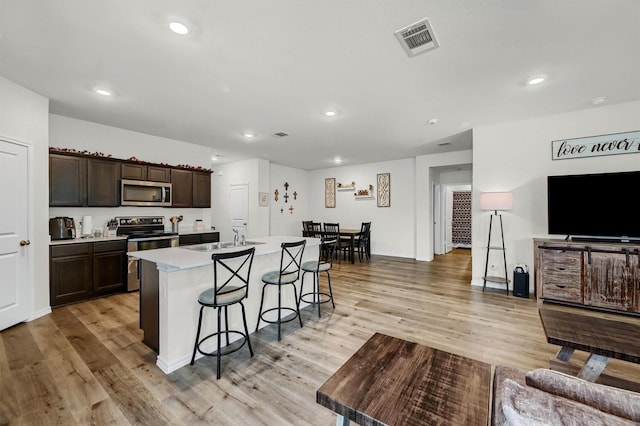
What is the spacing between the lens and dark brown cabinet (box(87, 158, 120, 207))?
164 inches

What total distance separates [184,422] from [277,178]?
711cm

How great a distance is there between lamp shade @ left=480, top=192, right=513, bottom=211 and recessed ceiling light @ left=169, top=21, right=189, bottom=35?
4.42 m

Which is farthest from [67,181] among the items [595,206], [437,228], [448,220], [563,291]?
[448,220]

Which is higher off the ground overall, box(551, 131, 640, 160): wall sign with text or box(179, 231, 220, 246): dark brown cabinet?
box(551, 131, 640, 160): wall sign with text

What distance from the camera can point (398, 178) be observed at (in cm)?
762

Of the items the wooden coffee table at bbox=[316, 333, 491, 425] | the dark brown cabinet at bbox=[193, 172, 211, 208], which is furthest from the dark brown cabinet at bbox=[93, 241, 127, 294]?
the wooden coffee table at bbox=[316, 333, 491, 425]

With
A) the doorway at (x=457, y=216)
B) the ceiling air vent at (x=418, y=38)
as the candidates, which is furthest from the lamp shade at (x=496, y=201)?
the doorway at (x=457, y=216)

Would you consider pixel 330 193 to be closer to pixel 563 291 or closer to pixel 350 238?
pixel 350 238

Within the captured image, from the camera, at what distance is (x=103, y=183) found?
4312mm

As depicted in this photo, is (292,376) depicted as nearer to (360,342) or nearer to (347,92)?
(360,342)

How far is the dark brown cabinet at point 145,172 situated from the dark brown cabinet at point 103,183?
13 centimetres

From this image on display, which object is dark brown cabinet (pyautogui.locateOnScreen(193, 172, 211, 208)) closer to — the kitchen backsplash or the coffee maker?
the kitchen backsplash

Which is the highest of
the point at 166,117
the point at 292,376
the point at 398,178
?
the point at 166,117

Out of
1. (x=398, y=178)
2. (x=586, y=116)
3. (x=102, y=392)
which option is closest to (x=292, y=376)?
(x=102, y=392)
